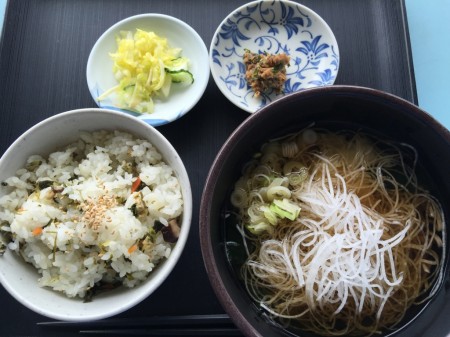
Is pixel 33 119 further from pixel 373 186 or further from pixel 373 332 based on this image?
pixel 373 332

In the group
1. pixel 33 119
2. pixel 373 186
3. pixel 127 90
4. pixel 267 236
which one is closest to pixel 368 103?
pixel 373 186

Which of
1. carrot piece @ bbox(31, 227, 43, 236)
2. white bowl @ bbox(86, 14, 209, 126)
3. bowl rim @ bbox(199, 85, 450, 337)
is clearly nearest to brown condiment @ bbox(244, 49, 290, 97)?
white bowl @ bbox(86, 14, 209, 126)

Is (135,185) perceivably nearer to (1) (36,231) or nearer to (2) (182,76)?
(1) (36,231)

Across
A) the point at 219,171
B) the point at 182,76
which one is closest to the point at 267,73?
the point at 182,76

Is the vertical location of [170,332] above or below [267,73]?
below

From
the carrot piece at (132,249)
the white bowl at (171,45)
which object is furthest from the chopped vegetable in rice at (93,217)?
the white bowl at (171,45)

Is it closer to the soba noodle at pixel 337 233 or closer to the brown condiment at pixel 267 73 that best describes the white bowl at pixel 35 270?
the soba noodle at pixel 337 233
